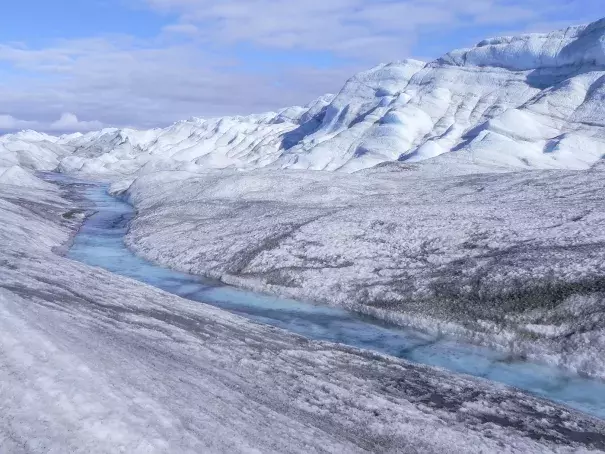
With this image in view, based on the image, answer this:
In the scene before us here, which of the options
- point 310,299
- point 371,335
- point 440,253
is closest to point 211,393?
point 371,335

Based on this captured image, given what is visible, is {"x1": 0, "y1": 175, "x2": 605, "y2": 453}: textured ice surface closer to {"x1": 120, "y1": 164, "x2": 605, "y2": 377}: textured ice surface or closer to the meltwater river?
the meltwater river

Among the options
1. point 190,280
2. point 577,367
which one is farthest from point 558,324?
point 190,280

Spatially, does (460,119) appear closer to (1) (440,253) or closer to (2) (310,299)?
(1) (440,253)

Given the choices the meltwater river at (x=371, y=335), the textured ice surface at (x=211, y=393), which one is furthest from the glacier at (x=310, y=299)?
the meltwater river at (x=371, y=335)

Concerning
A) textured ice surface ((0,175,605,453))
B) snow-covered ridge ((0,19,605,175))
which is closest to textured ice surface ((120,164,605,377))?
textured ice surface ((0,175,605,453))

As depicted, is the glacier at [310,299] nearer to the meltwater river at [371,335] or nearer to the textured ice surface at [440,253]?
the textured ice surface at [440,253]

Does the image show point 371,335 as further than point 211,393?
Yes
